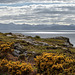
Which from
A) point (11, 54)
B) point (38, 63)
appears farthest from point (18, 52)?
point (38, 63)

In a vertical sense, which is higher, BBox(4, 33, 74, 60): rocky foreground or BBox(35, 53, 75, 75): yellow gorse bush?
BBox(35, 53, 75, 75): yellow gorse bush

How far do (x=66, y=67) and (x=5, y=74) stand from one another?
217 inches

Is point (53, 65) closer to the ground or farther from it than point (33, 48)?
farther from it

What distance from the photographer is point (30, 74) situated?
1189 cm

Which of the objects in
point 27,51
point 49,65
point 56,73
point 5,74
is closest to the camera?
point 56,73

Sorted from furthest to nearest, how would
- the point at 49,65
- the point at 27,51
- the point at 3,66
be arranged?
the point at 27,51, the point at 3,66, the point at 49,65

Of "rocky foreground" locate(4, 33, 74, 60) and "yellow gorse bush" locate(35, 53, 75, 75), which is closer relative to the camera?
"yellow gorse bush" locate(35, 53, 75, 75)

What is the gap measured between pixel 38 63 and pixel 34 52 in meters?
7.79

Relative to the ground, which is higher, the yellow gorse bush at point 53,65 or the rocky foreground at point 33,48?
the yellow gorse bush at point 53,65

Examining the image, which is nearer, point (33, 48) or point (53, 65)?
point (53, 65)

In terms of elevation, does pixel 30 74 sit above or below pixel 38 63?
below

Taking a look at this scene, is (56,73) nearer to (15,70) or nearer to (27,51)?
(15,70)

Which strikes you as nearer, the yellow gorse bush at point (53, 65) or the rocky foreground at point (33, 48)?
the yellow gorse bush at point (53, 65)

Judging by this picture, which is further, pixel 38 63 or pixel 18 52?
pixel 18 52
